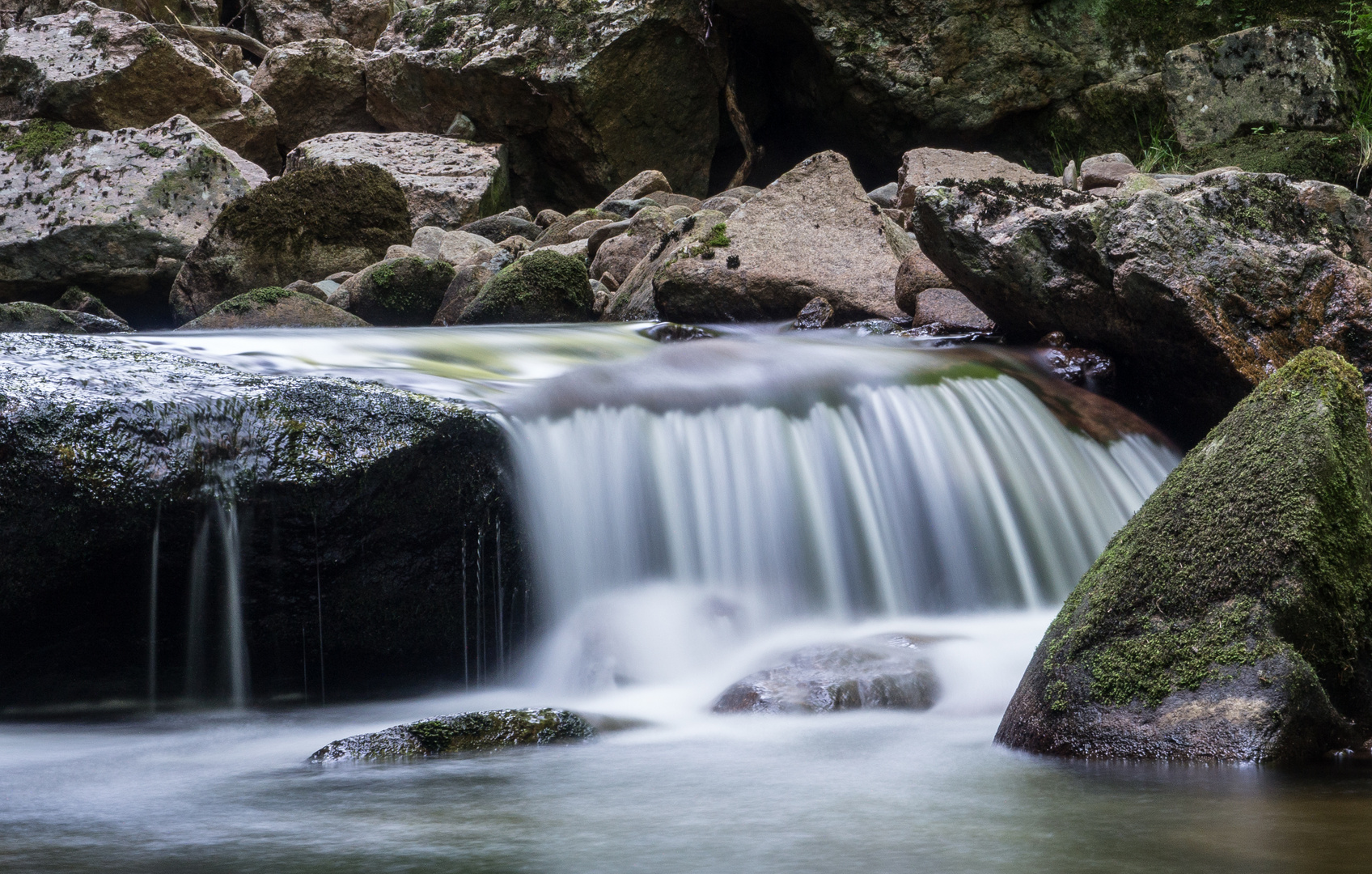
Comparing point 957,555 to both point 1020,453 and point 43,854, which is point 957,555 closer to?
point 1020,453

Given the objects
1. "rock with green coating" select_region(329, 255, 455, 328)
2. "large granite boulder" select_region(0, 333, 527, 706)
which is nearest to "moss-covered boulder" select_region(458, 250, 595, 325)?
"rock with green coating" select_region(329, 255, 455, 328)

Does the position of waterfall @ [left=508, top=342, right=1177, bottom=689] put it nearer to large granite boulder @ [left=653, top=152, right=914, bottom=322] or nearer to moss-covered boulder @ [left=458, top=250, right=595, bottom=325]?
large granite boulder @ [left=653, top=152, right=914, bottom=322]

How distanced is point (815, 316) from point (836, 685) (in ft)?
13.2

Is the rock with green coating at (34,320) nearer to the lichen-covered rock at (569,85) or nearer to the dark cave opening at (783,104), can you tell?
the lichen-covered rock at (569,85)

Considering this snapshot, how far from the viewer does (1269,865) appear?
72.5 inches

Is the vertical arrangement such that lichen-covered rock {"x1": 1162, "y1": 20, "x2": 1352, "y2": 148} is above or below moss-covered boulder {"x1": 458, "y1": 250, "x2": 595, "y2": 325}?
above

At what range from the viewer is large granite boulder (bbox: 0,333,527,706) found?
3627mm

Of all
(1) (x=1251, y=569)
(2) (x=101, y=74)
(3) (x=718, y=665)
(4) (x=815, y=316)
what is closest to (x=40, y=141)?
(2) (x=101, y=74)

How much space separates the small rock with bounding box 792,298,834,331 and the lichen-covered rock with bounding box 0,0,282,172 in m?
9.67

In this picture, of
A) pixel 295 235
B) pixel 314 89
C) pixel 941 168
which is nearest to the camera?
pixel 295 235

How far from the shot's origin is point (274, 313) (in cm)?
754

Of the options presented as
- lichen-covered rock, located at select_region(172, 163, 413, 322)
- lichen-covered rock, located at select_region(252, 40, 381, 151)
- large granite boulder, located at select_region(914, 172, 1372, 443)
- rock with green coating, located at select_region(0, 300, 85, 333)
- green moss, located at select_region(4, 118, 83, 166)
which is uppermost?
lichen-covered rock, located at select_region(252, 40, 381, 151)

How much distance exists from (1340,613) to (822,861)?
151 centimetres

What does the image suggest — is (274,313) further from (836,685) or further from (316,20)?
(316,20)
